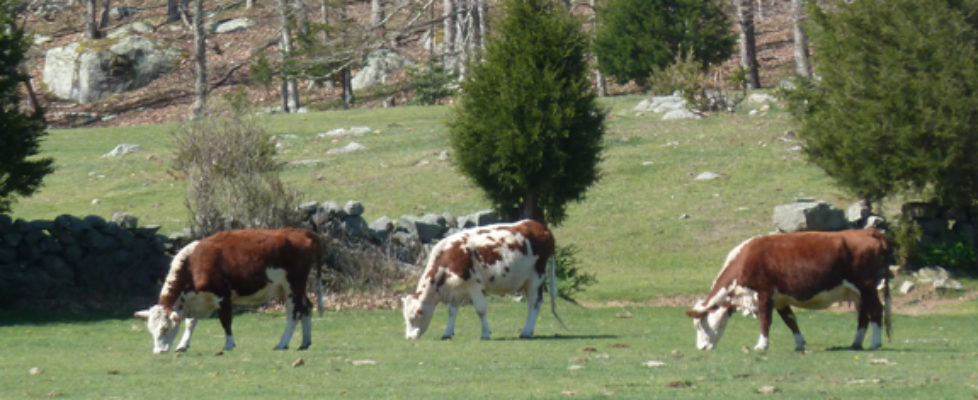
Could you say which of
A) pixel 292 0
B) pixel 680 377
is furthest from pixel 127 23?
pixel 680 377

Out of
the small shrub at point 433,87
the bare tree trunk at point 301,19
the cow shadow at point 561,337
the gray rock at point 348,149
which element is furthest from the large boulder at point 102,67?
the cow shadow at point 561,337

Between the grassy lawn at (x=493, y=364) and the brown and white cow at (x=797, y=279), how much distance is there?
47 cm

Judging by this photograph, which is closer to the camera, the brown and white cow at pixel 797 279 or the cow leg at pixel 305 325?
the brown and white cow at pixel 797 279

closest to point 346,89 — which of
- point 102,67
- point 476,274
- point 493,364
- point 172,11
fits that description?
point 102,67

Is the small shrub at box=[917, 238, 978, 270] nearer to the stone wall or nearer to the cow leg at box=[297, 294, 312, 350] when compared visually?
the cow leg at box=[297, 294, 312, 350]

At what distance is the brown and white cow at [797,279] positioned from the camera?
1512 centimetres

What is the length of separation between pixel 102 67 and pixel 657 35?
32552 mm

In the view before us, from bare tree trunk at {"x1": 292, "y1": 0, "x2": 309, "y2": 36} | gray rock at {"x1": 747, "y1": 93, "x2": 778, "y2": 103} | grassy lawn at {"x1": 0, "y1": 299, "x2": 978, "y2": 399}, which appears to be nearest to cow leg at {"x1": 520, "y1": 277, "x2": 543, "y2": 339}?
grassy lawn at {"x1": 0, "y1": 299, "x2": 978, "y2": 399}

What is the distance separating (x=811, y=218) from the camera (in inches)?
1128

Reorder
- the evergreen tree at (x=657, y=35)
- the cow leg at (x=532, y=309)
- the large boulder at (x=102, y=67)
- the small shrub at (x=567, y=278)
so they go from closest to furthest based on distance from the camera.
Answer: the cow leg at (x=532, y=309)
the small shrub at (x=567, y=278)
the evergreen tree at (x=657, y=35)
the large boulder at (x=102, y=67)

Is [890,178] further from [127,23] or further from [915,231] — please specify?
[127,23]

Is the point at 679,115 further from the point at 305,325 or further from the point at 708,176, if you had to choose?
the point at 305,325

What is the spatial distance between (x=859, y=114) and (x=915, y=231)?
2.90 m

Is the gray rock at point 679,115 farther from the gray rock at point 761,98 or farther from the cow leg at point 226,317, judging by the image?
the cow leg at point 226,317
